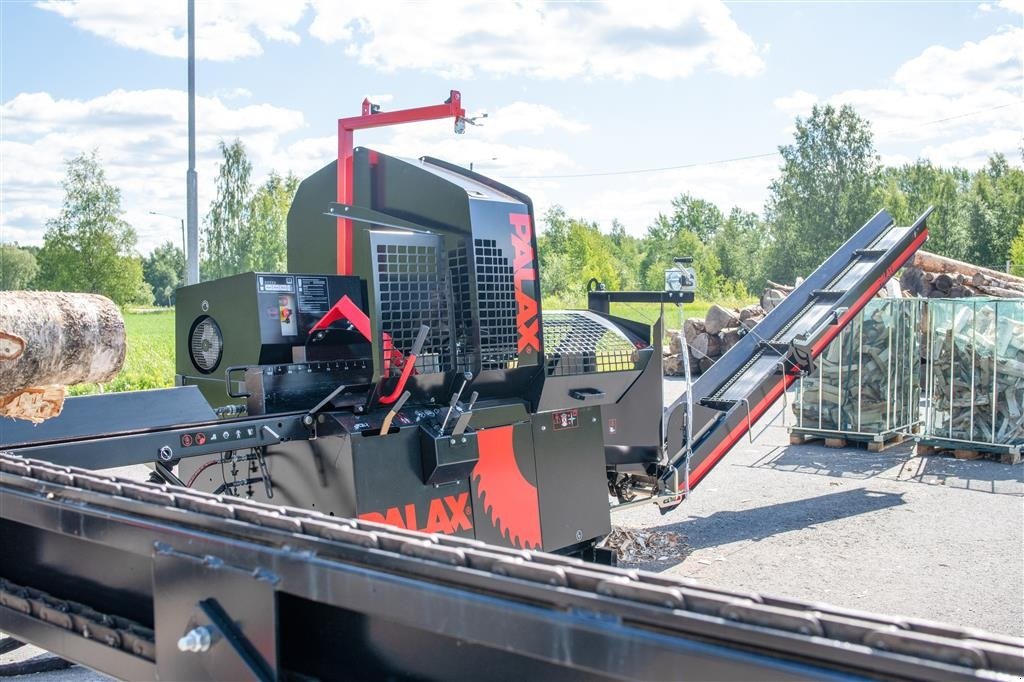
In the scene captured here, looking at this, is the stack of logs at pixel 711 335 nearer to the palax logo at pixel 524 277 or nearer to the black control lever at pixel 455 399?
the palax logo at pixel 524 277

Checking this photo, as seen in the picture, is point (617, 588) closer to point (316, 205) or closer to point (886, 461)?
point (316, 205)

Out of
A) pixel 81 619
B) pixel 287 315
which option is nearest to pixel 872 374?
pixel 287 315

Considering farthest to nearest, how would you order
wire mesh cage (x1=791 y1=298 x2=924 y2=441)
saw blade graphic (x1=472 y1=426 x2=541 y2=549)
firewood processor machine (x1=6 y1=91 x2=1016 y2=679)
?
1. wire mesh cage (x1=791 y1=298 x2=924 y2=441)
2. saw blade graphic (x1=472 y1=426 x2=541 y2=549)
3. firewood processor machine (x1=6 y1=91 x2=1016 y2=679)

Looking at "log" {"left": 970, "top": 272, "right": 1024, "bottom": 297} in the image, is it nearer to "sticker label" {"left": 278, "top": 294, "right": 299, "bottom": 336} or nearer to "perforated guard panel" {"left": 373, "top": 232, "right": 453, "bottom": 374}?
"perforated guard panel" {"left": 373, "top": 232, "right": 453, "bottom": 374}

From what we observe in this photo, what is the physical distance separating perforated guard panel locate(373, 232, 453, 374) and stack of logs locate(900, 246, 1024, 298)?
42.5 feet

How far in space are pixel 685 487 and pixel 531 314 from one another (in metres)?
2.28

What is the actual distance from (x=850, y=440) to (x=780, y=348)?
14.0ft

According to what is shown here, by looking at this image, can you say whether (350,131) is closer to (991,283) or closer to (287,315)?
(287,315)

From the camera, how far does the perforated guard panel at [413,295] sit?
4289 mm

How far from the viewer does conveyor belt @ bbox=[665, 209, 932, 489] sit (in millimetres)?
6979

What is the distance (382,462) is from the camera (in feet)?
14.0

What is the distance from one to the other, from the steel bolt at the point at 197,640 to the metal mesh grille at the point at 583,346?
331cm

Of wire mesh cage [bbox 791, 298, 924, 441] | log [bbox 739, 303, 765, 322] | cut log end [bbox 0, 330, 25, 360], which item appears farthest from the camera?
log [bbox 739, 303, 765, 322]

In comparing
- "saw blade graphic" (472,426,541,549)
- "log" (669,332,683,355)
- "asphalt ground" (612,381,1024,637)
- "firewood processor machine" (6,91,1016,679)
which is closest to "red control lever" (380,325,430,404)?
"firewood processor machine" (6,91,1016,679)
